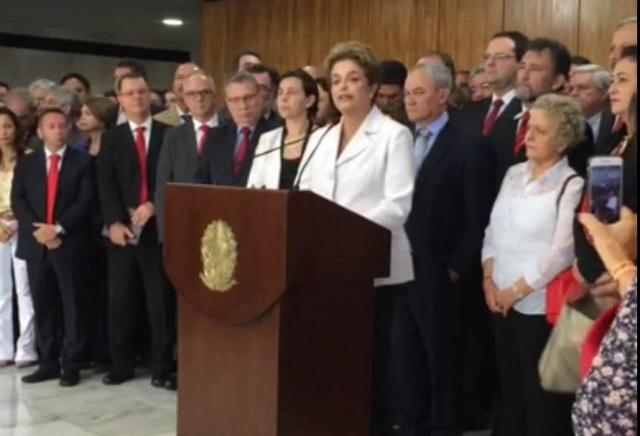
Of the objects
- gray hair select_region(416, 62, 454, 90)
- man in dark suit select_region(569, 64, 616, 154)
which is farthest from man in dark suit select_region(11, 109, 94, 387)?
man in dark suit select_region(569, 64, 616, 154)

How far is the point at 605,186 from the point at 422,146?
1547mm

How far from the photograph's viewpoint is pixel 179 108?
19.1 ft

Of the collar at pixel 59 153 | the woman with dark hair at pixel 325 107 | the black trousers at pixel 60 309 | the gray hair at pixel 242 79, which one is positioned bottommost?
the black trousers at pixel 60 309

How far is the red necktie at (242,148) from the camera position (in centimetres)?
418

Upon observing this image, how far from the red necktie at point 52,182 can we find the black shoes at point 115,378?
0.87 meters

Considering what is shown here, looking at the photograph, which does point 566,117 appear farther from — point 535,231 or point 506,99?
point 506,99

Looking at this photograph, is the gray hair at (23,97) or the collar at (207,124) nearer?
the collar at (207,124)

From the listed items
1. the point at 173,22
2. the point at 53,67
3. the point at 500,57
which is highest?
the point at 173,22

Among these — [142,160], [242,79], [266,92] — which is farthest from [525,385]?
[142,160]

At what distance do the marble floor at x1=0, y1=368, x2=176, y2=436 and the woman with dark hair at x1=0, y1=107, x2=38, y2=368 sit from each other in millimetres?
261

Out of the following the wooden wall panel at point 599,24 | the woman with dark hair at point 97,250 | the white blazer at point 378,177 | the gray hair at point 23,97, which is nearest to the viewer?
the white blazer at point 378,177

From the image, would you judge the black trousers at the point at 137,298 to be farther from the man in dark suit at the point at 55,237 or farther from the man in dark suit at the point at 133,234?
the man in dark suit at the point at 55,237

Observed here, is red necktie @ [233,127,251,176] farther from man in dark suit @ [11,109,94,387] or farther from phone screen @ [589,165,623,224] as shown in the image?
phone screen @ [589,165,623,224]

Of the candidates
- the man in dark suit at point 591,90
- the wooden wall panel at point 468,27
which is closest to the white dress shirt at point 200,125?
the man in dark suit at point 591,90
